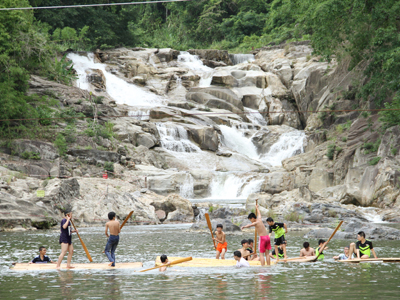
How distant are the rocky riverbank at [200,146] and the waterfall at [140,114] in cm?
18

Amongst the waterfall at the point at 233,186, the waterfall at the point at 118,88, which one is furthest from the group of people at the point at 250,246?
the waterfall at the point at 118,88

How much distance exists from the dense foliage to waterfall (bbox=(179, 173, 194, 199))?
35.4 feet

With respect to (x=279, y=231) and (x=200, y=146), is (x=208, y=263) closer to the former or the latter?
(x=279, y=231)

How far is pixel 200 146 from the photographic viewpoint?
37.9 metres

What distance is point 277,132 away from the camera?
41.3 metres

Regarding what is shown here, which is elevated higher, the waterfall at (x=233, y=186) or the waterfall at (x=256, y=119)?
the waterfall at (x=256, y=119)

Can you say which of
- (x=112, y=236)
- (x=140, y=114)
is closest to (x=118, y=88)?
(x=140, y=114)

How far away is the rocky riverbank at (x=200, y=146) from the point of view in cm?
2452

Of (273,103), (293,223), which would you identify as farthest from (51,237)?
(273,103)

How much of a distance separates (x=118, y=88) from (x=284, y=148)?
54.6 ft

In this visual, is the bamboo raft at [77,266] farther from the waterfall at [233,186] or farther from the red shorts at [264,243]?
the waterfall at [233,186]

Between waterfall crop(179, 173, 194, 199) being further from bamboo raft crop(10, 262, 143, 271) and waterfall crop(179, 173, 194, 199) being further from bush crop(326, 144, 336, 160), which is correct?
bamboo raft crop(10, 262, 143, 271)

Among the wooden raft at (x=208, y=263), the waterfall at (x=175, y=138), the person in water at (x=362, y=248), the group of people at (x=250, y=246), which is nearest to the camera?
the group of people at (x=250, y=246)

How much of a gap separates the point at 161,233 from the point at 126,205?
4.96 meters
